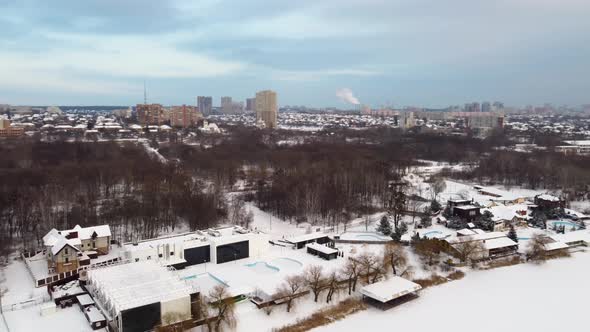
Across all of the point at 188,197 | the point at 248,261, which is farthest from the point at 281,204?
the point at 248,261

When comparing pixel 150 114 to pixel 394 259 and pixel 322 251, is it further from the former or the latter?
pixel 394 259

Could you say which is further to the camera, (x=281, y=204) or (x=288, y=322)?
(x=281, y=204)

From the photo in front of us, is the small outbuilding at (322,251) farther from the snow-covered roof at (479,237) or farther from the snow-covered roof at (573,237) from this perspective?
the snow-covered roof at (573,237)

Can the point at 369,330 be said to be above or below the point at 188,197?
below

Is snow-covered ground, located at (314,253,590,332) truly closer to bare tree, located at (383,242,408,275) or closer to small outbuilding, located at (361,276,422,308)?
small outbuilding, located at (361,276,422,308)

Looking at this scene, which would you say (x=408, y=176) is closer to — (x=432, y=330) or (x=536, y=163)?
(x=536, y=163)

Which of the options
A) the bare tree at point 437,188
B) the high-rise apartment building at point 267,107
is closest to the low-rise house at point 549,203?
the bare tree at point 437,188

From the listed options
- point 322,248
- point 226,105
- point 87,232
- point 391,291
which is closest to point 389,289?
point 391,291
